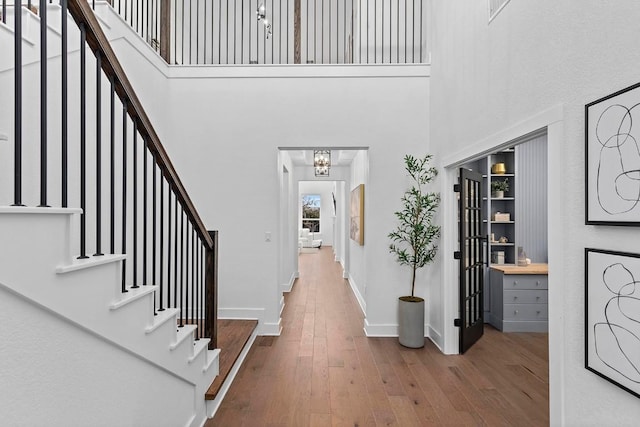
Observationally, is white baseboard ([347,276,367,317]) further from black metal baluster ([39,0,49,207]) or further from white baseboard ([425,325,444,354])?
black metal baluster ([39,0,49,207])

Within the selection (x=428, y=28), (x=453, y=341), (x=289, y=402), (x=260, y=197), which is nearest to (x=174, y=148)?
(x=260, y=197)

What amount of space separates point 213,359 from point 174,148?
267 cm

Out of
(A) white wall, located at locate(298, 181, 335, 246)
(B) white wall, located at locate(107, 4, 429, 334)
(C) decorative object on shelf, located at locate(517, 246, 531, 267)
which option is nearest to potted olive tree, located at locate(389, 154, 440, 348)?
(B) white wall, located at locate(107, 4, 429, 334)

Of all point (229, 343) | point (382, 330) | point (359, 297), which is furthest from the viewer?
point (359, 297)

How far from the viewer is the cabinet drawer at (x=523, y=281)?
4266mm

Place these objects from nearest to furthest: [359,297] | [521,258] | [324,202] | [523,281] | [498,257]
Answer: [523,281], [521,258], [498,257], [359,297], [324,202]

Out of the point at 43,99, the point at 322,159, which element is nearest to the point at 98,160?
the point at 43,99

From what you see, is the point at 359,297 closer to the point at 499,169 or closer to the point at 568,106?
the point at 499,169

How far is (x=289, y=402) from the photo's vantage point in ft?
8.80

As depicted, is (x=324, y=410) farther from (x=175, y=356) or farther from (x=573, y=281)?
(x=573, y=281)

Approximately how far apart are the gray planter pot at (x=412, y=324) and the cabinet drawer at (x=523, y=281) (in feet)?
4.23

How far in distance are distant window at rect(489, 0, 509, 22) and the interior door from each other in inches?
56.8

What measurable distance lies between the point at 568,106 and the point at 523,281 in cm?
308

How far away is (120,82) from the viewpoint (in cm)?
160
